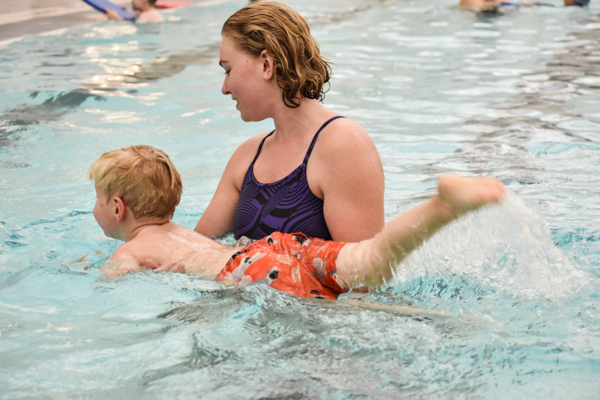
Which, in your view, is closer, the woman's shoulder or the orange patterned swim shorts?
the orange patterned swim shorts

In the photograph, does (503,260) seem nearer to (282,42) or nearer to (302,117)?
(302,117)

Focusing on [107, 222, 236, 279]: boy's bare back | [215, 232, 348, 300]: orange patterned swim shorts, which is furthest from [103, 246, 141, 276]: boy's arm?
[215, 232, 348, 300]: orange patterned swim shorts

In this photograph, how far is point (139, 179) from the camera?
10.0 feet

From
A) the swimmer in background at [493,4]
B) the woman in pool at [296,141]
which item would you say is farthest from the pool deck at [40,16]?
the woman in pool at [296,141]

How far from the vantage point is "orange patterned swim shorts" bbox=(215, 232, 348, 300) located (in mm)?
2490

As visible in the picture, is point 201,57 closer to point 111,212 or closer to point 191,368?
point 111,212

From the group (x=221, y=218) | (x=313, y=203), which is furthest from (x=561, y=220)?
(x=221, y=218)

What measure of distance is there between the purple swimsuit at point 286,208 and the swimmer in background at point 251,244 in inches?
4.6

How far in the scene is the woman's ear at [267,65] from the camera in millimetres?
2729

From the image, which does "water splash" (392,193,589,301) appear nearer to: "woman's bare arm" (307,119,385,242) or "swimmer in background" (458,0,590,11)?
"woman's bare arm" (307,119,385,242)

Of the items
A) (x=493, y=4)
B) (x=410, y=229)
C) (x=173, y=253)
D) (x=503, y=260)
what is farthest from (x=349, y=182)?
(x=493, y=4)

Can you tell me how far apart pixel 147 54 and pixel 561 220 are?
7537 mm

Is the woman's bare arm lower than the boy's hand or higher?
higher

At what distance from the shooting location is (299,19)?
2762 mm
